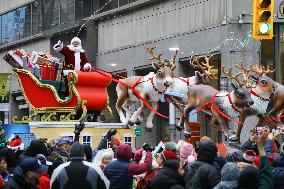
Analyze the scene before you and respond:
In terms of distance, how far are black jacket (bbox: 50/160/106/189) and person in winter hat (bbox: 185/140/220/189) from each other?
1.13 m

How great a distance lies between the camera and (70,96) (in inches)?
808

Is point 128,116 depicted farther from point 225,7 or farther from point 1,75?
point 1,75

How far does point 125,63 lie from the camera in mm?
36062

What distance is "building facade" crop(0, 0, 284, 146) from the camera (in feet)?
92.8

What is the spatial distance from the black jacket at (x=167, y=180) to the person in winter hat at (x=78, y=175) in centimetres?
68

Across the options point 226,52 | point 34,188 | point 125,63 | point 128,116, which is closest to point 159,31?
point 125,63

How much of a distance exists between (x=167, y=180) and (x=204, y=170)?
0.47 meters

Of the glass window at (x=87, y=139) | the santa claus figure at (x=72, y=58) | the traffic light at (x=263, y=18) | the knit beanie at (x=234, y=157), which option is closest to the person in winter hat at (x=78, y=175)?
the knit beanie at (x=234, y=157)

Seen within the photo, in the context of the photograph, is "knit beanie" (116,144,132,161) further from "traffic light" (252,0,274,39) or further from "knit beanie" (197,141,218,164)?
"traffic light" (252,0,274,39)

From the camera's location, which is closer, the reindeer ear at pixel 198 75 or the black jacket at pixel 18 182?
the black jacket at pixel 18 182

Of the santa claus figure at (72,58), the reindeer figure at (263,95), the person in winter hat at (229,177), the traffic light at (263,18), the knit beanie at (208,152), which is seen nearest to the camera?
the person in winter hat at (229,177)

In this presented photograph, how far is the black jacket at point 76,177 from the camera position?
31.9 ft

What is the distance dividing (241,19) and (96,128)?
9393mm

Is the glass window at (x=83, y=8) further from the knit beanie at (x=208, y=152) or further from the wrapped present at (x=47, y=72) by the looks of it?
the knit beanie at (x=208, y=152)
